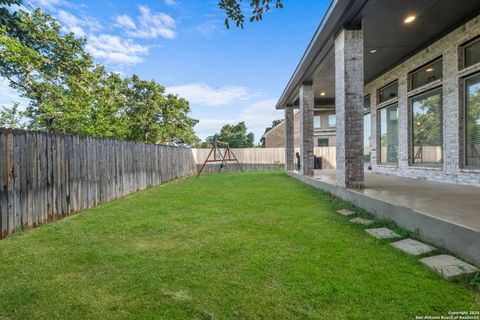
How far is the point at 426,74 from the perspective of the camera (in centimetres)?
636

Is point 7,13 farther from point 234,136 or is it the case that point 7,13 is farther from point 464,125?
point 234,136

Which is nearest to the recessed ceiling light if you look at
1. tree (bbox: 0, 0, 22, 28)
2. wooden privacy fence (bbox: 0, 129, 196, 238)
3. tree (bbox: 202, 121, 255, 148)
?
wooden privacy fence (bbox: 0, 129, 196, 238)

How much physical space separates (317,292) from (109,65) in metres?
17.3

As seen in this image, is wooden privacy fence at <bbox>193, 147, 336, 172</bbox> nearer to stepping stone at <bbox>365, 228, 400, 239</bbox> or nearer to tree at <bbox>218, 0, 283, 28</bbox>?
stepping stone at <bbox>365, 228, 400, 239</bbox>

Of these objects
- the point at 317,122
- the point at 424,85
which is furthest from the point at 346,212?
the point at 317,122

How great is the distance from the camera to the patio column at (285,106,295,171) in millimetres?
11891

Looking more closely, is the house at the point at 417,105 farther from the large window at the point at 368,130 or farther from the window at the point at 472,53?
Answer: the large window at the point at 368,130

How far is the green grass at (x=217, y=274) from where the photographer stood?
1736 millimetres

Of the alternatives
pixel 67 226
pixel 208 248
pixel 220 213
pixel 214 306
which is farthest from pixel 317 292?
pixel 67 226

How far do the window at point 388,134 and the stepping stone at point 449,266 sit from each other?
6273 millimetres

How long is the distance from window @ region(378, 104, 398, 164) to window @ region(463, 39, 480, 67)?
266 centimetres

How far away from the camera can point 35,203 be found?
4039 millimetres

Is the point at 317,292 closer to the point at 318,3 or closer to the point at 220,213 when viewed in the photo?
the point at 220,213

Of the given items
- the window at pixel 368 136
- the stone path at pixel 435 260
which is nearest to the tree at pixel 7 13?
the stone path at pixel 435 260
